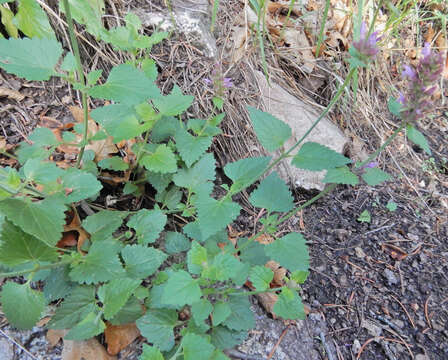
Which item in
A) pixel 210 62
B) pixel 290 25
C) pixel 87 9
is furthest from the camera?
pixel 290 25

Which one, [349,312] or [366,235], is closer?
[349,312]

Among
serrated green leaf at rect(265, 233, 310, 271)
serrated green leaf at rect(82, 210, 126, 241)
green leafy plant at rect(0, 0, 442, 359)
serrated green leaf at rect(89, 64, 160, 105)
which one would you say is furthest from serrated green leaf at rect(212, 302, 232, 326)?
serrated green leaf at rect(89, 64, 160, 105)

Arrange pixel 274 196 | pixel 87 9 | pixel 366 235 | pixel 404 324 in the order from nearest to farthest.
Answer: pixel 274 196, pixel 404 324, pixel 87 9, pixel 366 235

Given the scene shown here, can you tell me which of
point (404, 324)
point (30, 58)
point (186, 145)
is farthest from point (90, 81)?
point (404, 324)

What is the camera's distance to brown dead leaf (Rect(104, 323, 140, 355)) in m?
1.32

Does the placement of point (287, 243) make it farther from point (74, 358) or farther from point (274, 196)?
point (74, 358)

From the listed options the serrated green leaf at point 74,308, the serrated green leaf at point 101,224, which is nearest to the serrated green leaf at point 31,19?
the serrated green leaf at point 101,224

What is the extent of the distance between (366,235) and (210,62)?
1.39 meters

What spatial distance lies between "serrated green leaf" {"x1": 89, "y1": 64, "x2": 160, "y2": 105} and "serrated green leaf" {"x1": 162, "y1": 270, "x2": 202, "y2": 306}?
0.63 metres

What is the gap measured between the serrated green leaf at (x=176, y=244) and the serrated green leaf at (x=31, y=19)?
43.3 inches

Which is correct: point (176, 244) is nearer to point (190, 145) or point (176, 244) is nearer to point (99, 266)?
point (99, 266)

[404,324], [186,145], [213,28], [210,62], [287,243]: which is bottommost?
[404,324]

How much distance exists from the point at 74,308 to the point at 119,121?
78cm

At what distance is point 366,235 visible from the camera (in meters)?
1.98
